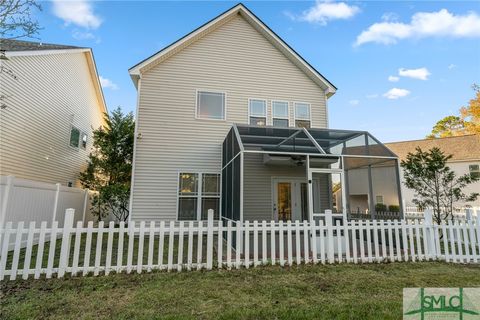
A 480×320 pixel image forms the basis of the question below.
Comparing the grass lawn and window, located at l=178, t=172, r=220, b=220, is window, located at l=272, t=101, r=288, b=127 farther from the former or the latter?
the grass lawn

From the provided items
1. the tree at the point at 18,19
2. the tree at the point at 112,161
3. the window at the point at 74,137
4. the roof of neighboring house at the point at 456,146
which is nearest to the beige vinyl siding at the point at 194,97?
the tree at the point at 112,161

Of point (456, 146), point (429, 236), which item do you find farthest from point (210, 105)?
point (456, 146)

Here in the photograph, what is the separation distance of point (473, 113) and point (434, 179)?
18609mm

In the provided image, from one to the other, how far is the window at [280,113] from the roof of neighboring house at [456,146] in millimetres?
17006

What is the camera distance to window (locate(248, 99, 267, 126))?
11055mm

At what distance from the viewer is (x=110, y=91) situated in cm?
1962

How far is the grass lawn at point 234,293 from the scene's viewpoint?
326 centimetres

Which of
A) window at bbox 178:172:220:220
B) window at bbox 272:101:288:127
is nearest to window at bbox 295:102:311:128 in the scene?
window at bbox 272:101:288:127

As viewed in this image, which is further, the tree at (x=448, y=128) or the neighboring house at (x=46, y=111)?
the tree at (x=448, y=128)

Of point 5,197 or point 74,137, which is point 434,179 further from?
point 74,137

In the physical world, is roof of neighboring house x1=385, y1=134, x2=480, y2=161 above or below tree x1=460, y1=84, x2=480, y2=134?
below

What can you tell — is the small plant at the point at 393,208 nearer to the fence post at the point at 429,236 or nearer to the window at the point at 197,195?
the fence post at the point at 429,236

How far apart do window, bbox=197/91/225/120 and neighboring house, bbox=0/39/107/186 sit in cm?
607

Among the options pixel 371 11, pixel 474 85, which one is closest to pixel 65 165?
pixel 371 11
